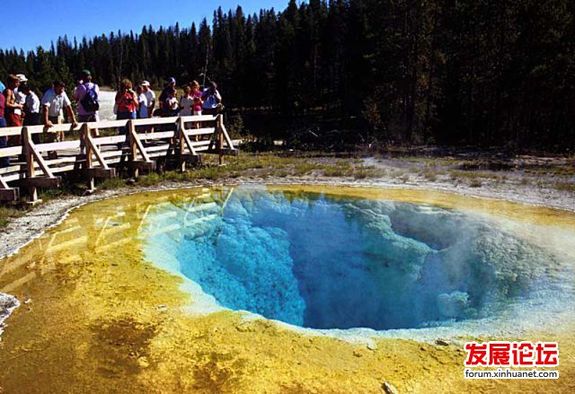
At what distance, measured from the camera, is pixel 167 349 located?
406 centimetres

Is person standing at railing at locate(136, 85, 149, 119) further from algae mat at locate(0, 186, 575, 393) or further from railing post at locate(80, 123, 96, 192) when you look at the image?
algae mat at locate(0, 186, 575, 393)

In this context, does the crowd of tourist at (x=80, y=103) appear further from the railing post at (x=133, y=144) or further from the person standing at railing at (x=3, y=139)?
the railing post at (x=133, y=144)

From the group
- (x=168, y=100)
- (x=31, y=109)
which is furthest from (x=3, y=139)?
(x=168, y=100)

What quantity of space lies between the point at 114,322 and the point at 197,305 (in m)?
0.83

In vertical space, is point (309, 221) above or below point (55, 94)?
below

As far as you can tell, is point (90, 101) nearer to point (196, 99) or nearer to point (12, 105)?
point (12, 105)

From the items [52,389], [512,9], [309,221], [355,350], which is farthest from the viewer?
[512,9]

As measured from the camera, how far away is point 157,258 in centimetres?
639

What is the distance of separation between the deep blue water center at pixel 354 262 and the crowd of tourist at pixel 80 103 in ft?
10.8

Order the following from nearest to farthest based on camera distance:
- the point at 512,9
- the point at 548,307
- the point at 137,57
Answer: the point at 548,307
the point at 512,9
the point at 137,57

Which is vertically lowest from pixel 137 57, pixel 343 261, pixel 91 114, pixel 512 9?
pixel 343 261

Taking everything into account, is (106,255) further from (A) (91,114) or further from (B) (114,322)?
(A) (91,114)

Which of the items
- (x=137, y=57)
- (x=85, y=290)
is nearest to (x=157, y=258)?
(x=85, y=290)

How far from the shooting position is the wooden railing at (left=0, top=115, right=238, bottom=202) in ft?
27.6
